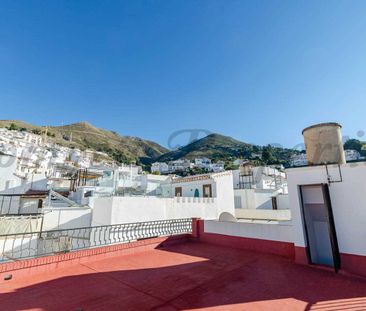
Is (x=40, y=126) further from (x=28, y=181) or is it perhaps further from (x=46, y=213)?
(x=46, y=213)

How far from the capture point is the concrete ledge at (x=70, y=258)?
4.18 meters

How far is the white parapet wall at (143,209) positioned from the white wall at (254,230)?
829 centimetres

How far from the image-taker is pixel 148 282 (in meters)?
4.03

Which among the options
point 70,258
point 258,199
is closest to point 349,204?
point 70,258

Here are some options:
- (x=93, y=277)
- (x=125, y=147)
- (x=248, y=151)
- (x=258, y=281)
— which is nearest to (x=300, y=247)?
(x=258, y=281)

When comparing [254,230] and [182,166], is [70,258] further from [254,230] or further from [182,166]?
[182,166]

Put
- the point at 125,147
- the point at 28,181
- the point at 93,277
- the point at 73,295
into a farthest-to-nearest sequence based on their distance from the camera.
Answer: the point at 125,147, the point at 28,181, the point at 93,277, the point at 73,295

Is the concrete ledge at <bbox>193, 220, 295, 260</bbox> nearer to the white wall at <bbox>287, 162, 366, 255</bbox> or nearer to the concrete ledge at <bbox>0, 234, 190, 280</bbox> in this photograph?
the white wall at <bbox>287, 162, 366, 255</bbox>

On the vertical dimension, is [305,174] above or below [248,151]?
below

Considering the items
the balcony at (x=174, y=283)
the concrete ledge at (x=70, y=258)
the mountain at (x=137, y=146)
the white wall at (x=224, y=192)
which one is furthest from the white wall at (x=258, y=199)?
the mountain at (x=137, y=146)

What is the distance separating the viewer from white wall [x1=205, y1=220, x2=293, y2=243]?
562 cm

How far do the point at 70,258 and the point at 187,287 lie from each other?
302cm

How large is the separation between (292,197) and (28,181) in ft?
69.5

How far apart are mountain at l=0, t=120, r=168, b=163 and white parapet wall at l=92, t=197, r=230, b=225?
73.7 meters
